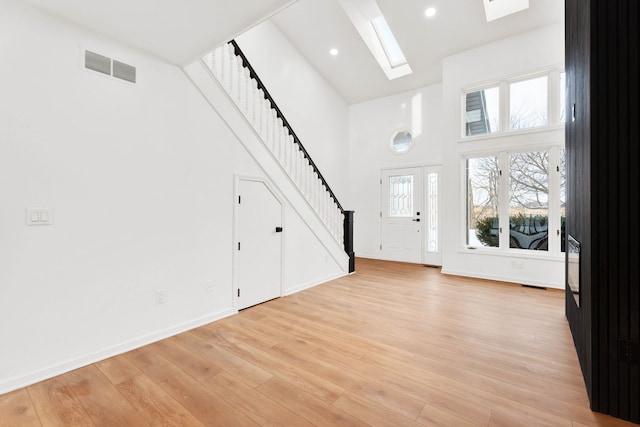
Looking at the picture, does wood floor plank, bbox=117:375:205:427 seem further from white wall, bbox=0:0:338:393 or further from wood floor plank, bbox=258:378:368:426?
white wall, bbox=0:0:338:393

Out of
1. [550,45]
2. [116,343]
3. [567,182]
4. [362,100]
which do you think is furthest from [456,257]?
[116,343]

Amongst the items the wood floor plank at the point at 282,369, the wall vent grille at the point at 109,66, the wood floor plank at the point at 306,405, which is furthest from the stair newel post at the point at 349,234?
the wall vent grille at the point at 109,66

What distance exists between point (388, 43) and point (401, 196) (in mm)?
3297

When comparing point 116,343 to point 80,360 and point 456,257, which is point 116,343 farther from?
point 456,257

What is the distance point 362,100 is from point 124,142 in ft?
19.8

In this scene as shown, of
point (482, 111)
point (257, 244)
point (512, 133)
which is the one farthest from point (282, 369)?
point (482, 111)

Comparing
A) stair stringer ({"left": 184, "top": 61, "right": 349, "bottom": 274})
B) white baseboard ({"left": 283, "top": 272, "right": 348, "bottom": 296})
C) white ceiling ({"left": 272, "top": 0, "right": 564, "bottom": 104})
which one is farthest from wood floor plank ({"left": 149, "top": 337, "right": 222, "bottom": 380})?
white ceiling ({"left": 272, "top": 0, "right": 564, "bottom": 104})

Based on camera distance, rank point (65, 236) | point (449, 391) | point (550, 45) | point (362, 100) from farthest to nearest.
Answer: point (362, 100)
point (550, 45)
point (65, 236)
point (449, 391)

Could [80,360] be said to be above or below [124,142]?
below

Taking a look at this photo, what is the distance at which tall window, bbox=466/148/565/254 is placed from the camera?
4.66m

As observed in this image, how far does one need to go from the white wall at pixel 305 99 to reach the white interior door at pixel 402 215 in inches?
46.1

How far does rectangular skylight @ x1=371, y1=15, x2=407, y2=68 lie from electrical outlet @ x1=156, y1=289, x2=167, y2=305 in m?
5.95

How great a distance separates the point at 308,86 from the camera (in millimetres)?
6727

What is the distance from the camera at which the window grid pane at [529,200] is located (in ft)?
15.6
